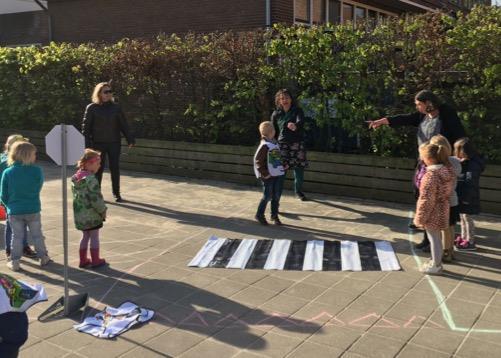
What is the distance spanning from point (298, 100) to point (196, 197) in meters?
2.42

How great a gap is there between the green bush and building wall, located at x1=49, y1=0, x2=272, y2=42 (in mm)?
4366

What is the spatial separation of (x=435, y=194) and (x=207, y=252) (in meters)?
2.58

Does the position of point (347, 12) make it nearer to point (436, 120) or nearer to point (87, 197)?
point (436, 120)

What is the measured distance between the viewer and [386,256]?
19.8 feet

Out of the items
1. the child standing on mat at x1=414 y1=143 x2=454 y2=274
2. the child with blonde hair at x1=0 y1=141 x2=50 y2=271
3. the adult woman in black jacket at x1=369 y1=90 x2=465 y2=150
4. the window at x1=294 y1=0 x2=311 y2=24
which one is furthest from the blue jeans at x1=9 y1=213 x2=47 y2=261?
the window at x1=294 y1=0 x2=311 y2=24

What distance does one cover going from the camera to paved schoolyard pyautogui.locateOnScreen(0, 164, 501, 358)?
3.97 m

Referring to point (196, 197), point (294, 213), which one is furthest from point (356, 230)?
point (196, 197)

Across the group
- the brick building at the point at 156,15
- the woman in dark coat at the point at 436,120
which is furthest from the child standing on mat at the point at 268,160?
the brick building at the point at 156,15

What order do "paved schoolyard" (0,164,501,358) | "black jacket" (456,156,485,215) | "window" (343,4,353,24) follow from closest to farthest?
1. "paved schoolyard" (0,164,501,358)
2. "black jacket" (456,156,485,215)
3. "window" (343,4,353,24)

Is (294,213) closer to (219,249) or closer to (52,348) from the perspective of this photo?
(219,249)

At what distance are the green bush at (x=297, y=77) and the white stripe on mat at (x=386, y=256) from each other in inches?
101

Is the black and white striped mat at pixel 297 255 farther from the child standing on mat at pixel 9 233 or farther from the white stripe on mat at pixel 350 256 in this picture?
the child standing on mat at pixel 9 233

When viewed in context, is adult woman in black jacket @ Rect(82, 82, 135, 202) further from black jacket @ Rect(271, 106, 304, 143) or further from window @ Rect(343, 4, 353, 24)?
window @ Rect(343, 4, 353, 24)

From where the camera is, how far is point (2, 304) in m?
2.68
